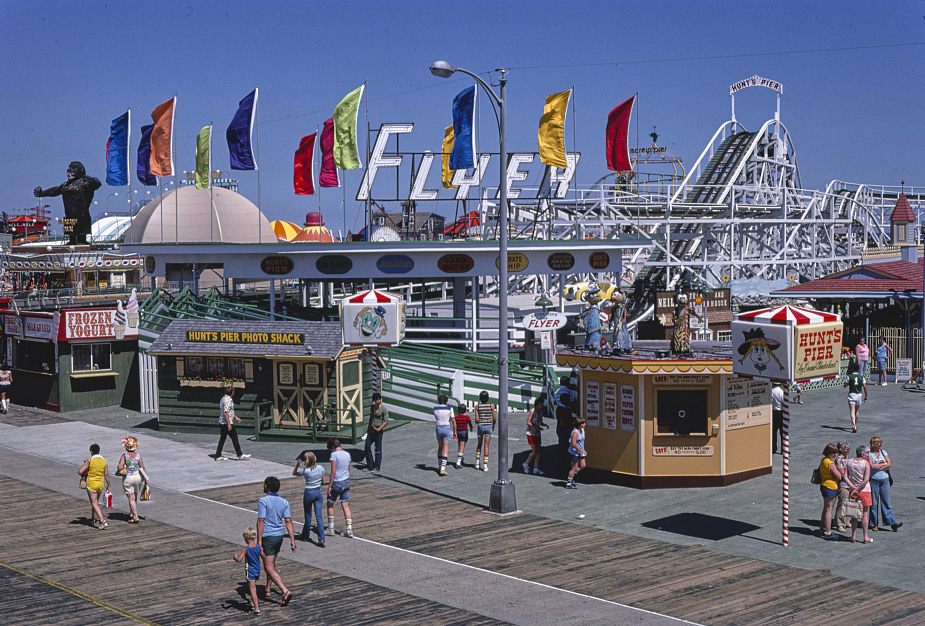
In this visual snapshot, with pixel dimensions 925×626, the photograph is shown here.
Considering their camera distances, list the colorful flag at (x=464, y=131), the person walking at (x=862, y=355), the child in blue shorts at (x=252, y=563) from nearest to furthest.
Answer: the child in blue shorts at (x=252, y=563) < the person walking at (x=862, y=355) < the colorful flag at (x=464, y=131)

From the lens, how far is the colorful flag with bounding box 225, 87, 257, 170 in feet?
121

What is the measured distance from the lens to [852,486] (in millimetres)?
15844

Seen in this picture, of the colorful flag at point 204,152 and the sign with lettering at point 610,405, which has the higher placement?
the colorful flag at point 204,152

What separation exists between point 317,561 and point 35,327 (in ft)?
67.4

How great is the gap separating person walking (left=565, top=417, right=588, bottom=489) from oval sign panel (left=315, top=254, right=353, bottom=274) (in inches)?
677

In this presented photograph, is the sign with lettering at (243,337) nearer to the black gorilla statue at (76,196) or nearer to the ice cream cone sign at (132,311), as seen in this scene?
the ice cream cone sign at (132,311)

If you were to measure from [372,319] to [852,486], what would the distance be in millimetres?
9948

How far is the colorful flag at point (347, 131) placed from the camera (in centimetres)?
3569

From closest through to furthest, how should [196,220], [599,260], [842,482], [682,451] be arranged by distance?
[842,482] < [682,451] < [599,260] < [196,220]

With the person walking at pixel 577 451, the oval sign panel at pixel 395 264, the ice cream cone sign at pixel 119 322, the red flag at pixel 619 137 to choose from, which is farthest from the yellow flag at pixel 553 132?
the person walking at pixel 577 451

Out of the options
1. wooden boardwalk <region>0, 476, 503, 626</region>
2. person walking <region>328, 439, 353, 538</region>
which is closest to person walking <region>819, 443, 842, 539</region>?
wooden boardwalk <region>0, 476, 503, 626</region>

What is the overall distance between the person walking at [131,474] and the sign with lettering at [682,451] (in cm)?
958

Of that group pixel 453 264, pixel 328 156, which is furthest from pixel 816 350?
pixel 328 156

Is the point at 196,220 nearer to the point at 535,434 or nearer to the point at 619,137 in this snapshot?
the point at 619,137
